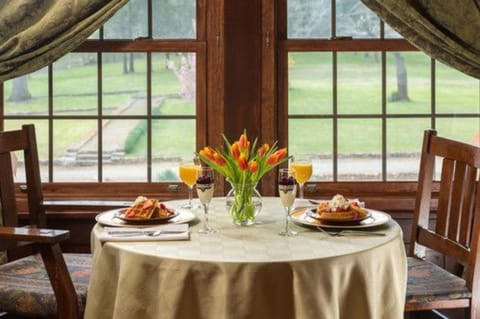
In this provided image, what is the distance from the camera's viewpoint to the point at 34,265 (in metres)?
2.83

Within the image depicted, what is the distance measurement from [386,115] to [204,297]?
183 centimetres

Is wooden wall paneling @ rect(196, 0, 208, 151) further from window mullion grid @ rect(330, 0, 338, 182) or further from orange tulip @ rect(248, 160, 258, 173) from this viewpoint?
orange tulip @ rect(248, 160, 258, 173)

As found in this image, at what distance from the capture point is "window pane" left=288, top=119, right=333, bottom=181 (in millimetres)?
3584

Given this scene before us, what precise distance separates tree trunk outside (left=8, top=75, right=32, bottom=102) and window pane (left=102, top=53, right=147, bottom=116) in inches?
14.8

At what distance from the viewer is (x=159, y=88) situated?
3562 millimetres

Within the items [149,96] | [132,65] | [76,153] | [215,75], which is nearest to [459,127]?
[215,75]

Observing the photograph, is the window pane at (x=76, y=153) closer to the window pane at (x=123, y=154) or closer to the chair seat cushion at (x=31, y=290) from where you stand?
the window pane at (x=123, y=154)

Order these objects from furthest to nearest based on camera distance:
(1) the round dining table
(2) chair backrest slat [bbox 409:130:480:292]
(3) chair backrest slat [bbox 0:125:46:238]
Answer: (3) chair backrest slat [bbox 0:125:46:238]
(2) chair backrest slat [bbox 409:130:480:292]
(1) the round dining table

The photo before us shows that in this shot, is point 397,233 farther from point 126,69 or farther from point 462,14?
point 126,69

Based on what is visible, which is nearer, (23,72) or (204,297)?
(204,297)

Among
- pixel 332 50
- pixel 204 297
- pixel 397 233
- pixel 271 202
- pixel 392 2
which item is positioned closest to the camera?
pixel 204 297

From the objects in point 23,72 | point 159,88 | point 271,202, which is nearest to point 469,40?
point 271,202

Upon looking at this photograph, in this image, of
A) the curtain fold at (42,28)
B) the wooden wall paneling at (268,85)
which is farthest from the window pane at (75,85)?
the wooden wall paneling at (268,85)

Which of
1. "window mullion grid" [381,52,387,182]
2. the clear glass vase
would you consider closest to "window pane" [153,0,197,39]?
"window mullion grid" [381,52,387,182]
